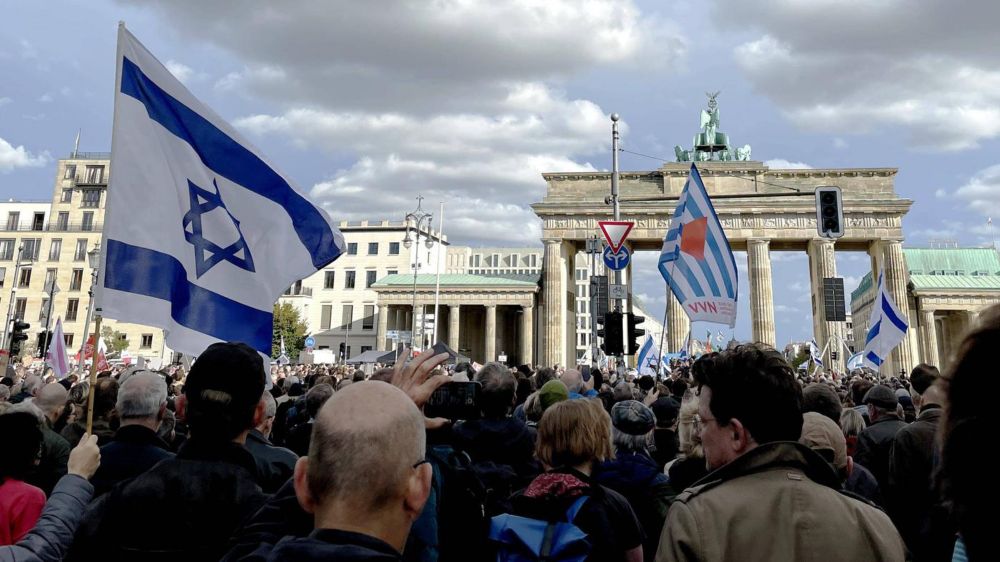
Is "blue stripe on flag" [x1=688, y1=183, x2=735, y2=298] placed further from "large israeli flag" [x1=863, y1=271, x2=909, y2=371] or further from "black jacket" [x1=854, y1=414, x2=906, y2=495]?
"large israeli flag" [x1=863, y1=271, x2=909, y2=371]

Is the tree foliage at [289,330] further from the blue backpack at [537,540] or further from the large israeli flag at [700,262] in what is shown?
the blue backpack at [537,540]

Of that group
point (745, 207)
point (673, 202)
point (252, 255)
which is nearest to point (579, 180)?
point (673, 202)

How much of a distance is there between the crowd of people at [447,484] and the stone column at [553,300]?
52955mm

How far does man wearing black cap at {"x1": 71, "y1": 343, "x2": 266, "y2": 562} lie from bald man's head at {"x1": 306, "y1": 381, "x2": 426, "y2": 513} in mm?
1212

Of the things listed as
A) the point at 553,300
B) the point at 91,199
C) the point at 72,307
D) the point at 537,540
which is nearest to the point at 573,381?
the point at 537,540

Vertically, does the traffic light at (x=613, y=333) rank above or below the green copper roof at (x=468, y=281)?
below

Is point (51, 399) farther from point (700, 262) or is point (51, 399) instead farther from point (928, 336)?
point (928, 336)

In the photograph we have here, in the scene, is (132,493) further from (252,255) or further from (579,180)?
(579,180)

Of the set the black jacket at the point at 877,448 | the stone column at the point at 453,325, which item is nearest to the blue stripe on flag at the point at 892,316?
the black jacket at the point at 877,448

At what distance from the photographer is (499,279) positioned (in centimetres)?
7012

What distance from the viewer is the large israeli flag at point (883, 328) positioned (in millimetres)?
18953

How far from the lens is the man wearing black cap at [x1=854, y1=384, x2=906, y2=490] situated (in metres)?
5.72

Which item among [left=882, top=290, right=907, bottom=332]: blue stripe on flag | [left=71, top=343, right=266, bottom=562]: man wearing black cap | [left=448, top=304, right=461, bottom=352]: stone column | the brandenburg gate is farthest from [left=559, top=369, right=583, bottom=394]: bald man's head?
[left=448, top=304, right=461, bottom=352]: stone column

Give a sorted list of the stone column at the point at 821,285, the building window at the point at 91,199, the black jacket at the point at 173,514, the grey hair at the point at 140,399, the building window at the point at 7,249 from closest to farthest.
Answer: the black jacket at the point at 173,514 < the grey hair at the point at 140,399 < the stone column at the point at 821,285 < the building window at the point at 7,249 < the building window at the point at 91,199
